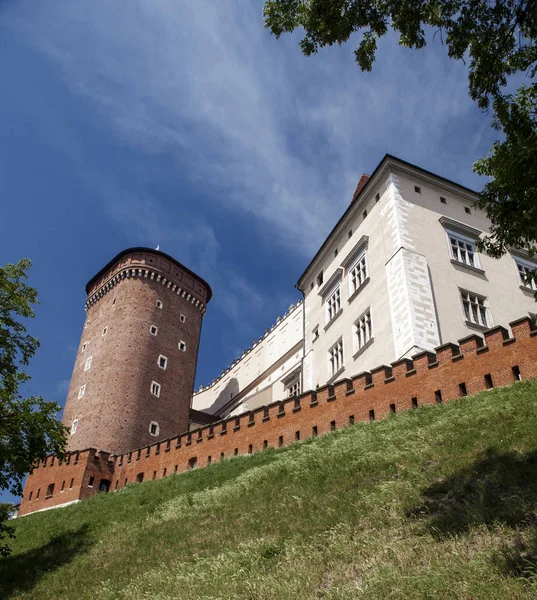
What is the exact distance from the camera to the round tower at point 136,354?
40.4 metres

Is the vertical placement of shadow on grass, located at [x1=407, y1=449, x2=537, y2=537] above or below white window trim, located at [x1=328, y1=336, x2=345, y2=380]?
below

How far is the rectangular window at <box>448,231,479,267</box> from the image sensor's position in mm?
28875

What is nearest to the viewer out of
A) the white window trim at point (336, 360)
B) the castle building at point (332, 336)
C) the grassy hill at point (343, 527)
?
the grassy hill at point (343, 527)

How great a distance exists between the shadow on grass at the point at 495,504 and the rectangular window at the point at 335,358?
17.7 meters

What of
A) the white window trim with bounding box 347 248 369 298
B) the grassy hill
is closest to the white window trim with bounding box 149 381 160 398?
the white window trim with bounding box 347 248 369 298

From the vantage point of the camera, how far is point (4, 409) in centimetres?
1677

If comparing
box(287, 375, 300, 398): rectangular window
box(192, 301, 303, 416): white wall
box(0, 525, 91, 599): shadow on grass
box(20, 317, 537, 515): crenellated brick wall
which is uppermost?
box(192, 301, 303, 416): white wall

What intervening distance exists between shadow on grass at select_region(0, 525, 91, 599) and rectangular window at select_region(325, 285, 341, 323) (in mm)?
17798

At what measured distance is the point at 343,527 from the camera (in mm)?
11070

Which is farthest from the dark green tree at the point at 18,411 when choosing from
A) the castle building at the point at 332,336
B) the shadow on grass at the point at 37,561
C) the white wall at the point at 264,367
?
the white wall at the point at 264,367

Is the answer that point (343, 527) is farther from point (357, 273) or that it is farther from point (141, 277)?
point (141, 277)

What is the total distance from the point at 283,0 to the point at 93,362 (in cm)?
3722

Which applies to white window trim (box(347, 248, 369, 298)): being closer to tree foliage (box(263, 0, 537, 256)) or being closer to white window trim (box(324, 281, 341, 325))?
white window trim (box(324, 281, 341, 325))

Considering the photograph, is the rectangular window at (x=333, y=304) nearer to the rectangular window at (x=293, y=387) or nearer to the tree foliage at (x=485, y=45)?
the rectangular window at (x=293, y=387)
